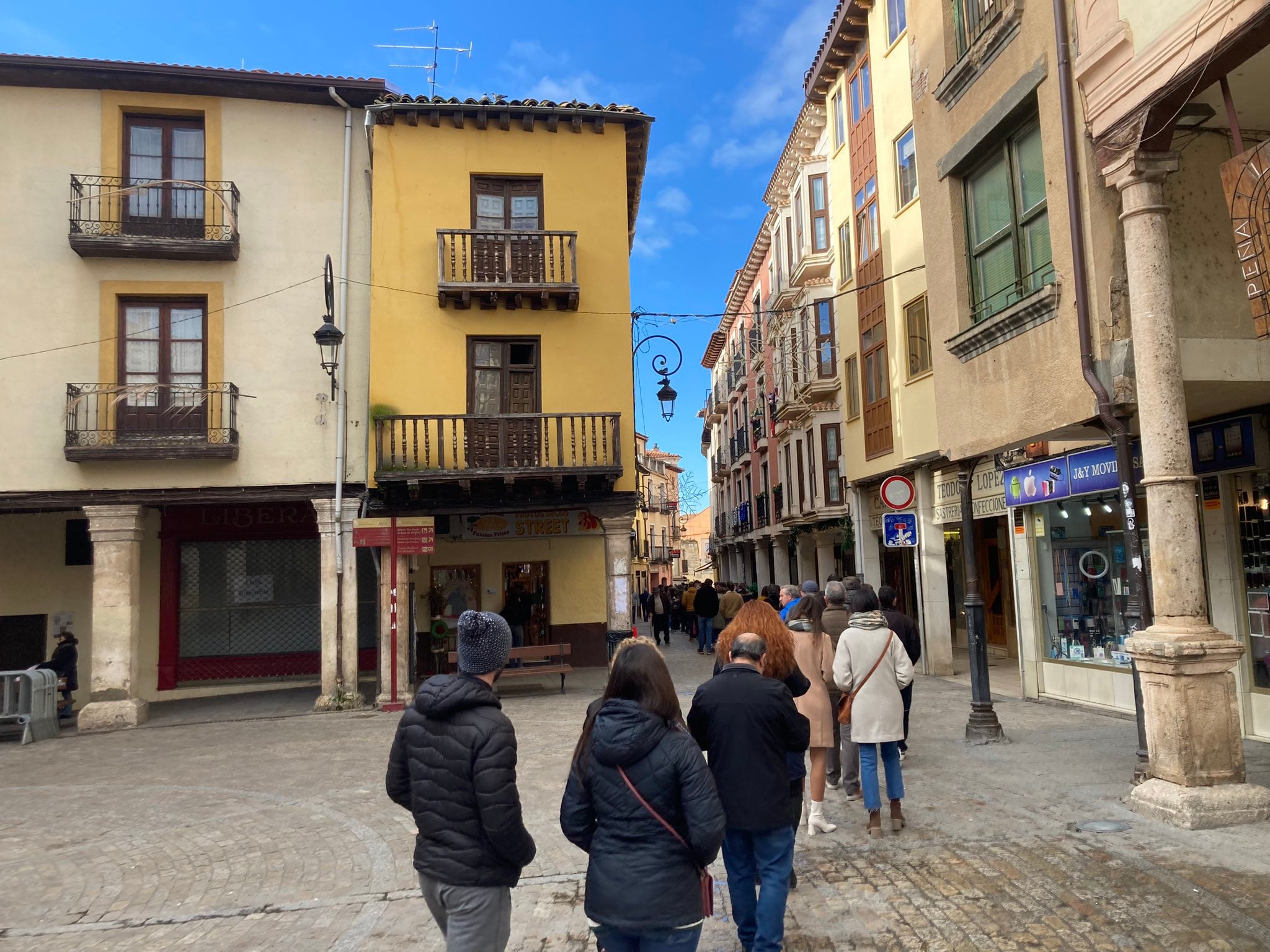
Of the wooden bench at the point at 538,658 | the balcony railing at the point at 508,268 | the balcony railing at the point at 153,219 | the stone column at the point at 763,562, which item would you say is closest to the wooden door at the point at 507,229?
the balcony railing at the point at 508,268

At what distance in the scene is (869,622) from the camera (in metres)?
6.61

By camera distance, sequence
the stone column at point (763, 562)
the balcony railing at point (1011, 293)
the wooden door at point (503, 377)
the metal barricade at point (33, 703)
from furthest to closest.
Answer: the stone column at point (763, 562) < the wooden door at point (503, 377) < the metal barricade at point (33, 703) < the balcony railing at point (1011, 293)

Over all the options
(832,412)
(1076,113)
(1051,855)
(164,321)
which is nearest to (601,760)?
(1051,855)

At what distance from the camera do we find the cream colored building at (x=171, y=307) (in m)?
14.5

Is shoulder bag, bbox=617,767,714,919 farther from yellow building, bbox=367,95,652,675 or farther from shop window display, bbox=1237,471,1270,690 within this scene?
yellow building, bbox=367,95,652,675

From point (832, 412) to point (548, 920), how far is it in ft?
67.6

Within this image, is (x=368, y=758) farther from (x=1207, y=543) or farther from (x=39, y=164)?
(x=39, y=164)

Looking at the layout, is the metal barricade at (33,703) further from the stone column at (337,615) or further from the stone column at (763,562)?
the stone column at (763,562)

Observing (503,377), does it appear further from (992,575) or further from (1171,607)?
(1171,607)

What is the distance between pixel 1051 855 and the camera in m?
5.86

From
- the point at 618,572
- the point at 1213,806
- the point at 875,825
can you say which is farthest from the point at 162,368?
the point at 1213,806

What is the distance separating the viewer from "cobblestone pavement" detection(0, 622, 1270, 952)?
4895 millimetres

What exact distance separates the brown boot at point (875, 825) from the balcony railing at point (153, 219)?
533 inches

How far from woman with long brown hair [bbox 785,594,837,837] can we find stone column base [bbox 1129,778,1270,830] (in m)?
2.32
